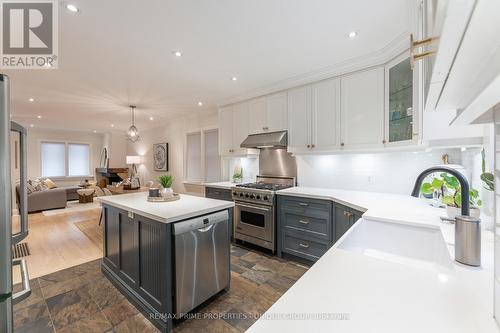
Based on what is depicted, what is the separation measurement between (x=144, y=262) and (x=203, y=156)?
348 cm

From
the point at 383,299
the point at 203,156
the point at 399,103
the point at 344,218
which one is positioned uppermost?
the point at 399,103

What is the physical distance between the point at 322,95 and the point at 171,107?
3304 mm

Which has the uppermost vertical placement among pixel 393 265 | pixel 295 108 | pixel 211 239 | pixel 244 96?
pixel 244 96

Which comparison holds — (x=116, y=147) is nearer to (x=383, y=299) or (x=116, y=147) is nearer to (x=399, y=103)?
(x=399, y=103)

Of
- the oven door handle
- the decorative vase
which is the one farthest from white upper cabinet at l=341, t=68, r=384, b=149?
the decorative vase

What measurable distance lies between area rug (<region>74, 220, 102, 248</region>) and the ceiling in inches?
99.7

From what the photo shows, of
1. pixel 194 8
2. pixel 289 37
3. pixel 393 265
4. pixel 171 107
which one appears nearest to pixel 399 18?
pixel 289 37

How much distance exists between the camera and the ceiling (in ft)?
5.61

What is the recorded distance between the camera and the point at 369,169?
276 centimetres

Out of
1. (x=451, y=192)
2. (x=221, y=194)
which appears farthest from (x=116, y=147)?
(x=451, y=192)

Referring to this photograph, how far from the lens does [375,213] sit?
5.31 ft

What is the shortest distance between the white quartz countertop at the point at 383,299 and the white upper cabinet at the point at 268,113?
262 cm

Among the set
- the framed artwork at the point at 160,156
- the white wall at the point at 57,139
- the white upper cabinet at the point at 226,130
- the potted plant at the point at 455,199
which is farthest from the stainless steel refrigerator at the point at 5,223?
the white wall at the point at 57,139

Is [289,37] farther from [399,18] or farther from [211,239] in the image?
[211,239]
